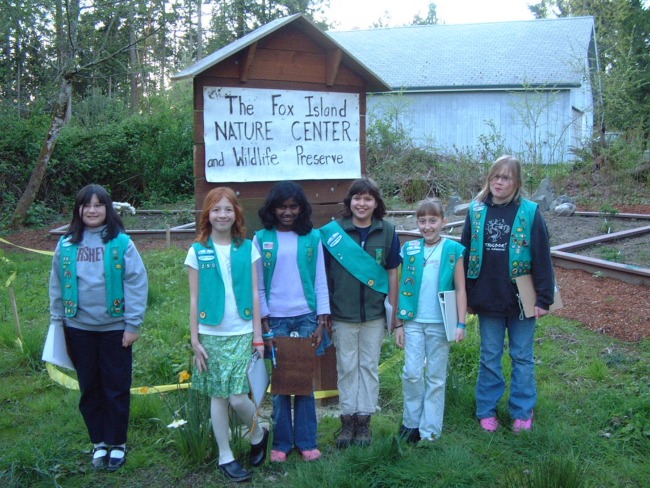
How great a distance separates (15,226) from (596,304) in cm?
1209

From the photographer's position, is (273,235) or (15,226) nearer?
(273,235)

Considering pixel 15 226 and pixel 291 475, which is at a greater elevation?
pixel 15 226

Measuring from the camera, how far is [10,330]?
20.6 ft

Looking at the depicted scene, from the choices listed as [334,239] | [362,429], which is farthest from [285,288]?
[362,429]

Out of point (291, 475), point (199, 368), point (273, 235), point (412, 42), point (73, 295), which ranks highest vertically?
point (412, 42)

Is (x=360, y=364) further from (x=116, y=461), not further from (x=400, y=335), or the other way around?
(x=116, y=461)

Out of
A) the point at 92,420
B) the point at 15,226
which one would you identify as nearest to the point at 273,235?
the point at 92,420

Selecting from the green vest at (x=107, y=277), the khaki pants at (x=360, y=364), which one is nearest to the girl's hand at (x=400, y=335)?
the khaki pants at (x=360, y=364)

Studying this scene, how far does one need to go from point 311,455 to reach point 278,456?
19cm

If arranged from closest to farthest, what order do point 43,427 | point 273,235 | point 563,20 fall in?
point 273,235
point 43,427
point 563,20

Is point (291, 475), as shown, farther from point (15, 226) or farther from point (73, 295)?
point (15, 226)

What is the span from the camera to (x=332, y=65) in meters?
4.71

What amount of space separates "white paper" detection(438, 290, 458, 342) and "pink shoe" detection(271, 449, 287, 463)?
1.18 metres

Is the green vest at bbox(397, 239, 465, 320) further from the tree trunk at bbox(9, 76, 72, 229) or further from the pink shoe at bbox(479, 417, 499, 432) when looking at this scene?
the tree trunk at bbox(9, 76, 72, 229)
